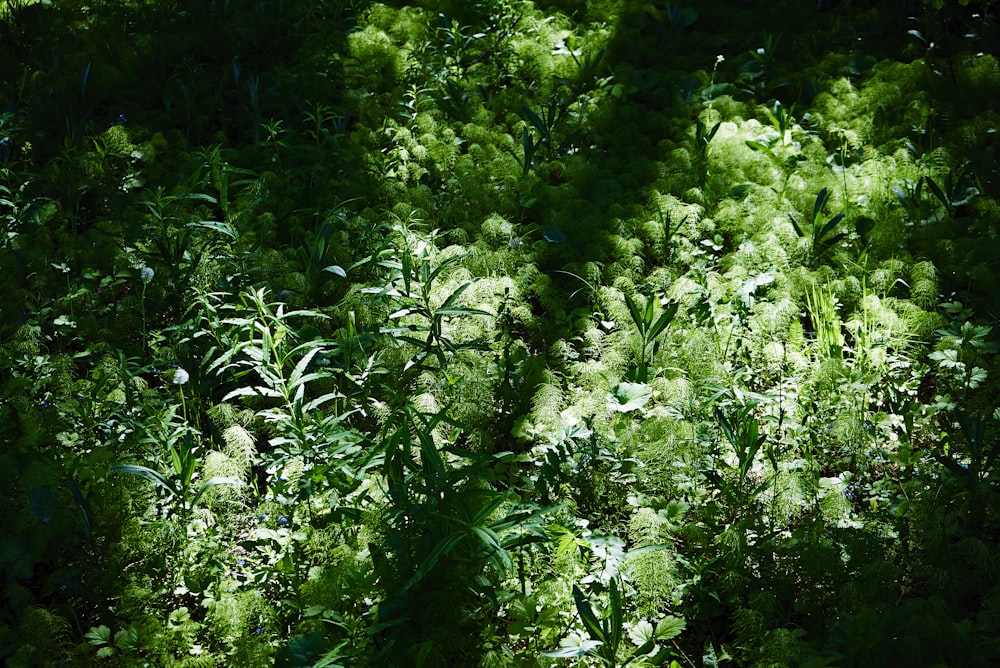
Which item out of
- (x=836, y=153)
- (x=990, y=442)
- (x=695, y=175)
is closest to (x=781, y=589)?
(x=990, y=442)

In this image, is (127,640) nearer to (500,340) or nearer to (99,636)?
(99,636)

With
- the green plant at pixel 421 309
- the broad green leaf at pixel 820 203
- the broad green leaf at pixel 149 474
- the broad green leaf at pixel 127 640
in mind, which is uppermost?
the broad green leaf at pixel 820 203

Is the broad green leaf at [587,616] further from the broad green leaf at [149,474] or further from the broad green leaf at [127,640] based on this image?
the broad green leaf at [149,474]

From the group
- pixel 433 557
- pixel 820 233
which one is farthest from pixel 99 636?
pixel 820 233

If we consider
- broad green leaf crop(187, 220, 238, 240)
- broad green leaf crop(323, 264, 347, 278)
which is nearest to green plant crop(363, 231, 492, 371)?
broad green leaf crop(323, 264, 347, 278)

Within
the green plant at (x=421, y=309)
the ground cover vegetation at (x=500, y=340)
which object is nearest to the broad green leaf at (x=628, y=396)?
the ground cover vegetation at (x=500, y=340)

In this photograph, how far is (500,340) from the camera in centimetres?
332

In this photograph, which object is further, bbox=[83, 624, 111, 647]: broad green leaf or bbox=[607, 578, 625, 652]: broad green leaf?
bbox=[83, 624, 111, 647]: broad green leaf

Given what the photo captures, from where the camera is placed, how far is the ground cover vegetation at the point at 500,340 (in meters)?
2.30

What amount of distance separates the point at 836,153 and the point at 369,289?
249 cm

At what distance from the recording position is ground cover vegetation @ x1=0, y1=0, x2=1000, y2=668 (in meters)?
2.30

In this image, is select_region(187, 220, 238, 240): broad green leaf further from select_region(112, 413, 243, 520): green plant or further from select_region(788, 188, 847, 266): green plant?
select_region(788, 188, 847, 266): green plant

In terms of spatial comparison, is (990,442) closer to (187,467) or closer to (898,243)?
(898,243)

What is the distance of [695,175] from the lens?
4.12 m
